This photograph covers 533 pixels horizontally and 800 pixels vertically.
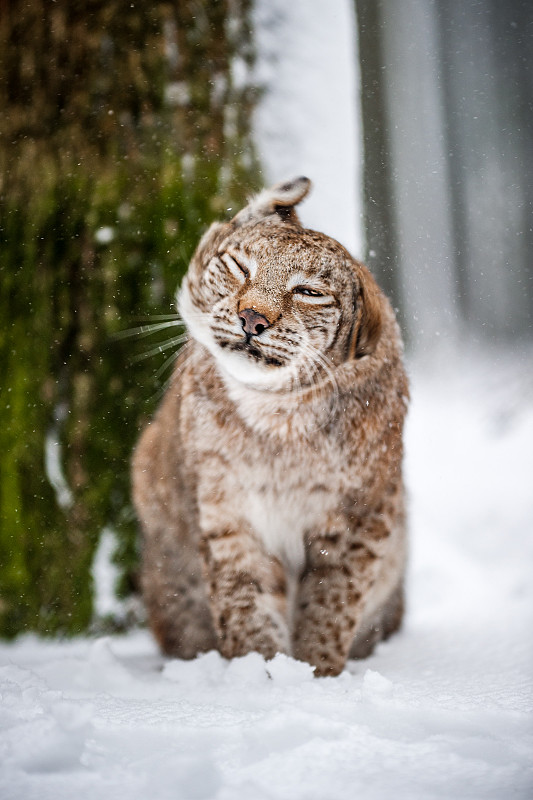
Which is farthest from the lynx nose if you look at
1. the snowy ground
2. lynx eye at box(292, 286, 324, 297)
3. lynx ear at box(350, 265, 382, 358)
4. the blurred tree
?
the blurred tree

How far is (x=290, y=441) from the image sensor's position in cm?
229

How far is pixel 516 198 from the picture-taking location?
367cm

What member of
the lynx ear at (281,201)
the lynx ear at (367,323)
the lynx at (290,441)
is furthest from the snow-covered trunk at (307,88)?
the lynx ear at (367,323)

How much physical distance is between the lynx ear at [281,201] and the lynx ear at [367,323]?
295 mm

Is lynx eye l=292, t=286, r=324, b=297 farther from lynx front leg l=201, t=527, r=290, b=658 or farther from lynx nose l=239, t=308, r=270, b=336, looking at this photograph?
lynx front leg l=201, t=527, r=290, b=658

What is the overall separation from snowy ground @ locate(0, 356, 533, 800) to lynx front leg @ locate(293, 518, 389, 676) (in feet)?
0.44

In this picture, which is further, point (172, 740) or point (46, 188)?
point (46, 188)

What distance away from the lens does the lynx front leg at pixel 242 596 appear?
2291 millimetres

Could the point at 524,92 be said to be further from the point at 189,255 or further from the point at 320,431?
the point at 320,431

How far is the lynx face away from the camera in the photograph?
6.77 ft

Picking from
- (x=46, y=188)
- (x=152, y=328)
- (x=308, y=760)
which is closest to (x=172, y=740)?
(x=308, y=760)

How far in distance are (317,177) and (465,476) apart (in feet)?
7.90

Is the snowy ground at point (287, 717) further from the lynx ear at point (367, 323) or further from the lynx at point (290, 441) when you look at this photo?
the lynx ear at point (367, 323)

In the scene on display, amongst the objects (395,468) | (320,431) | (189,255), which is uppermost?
(189,255)
